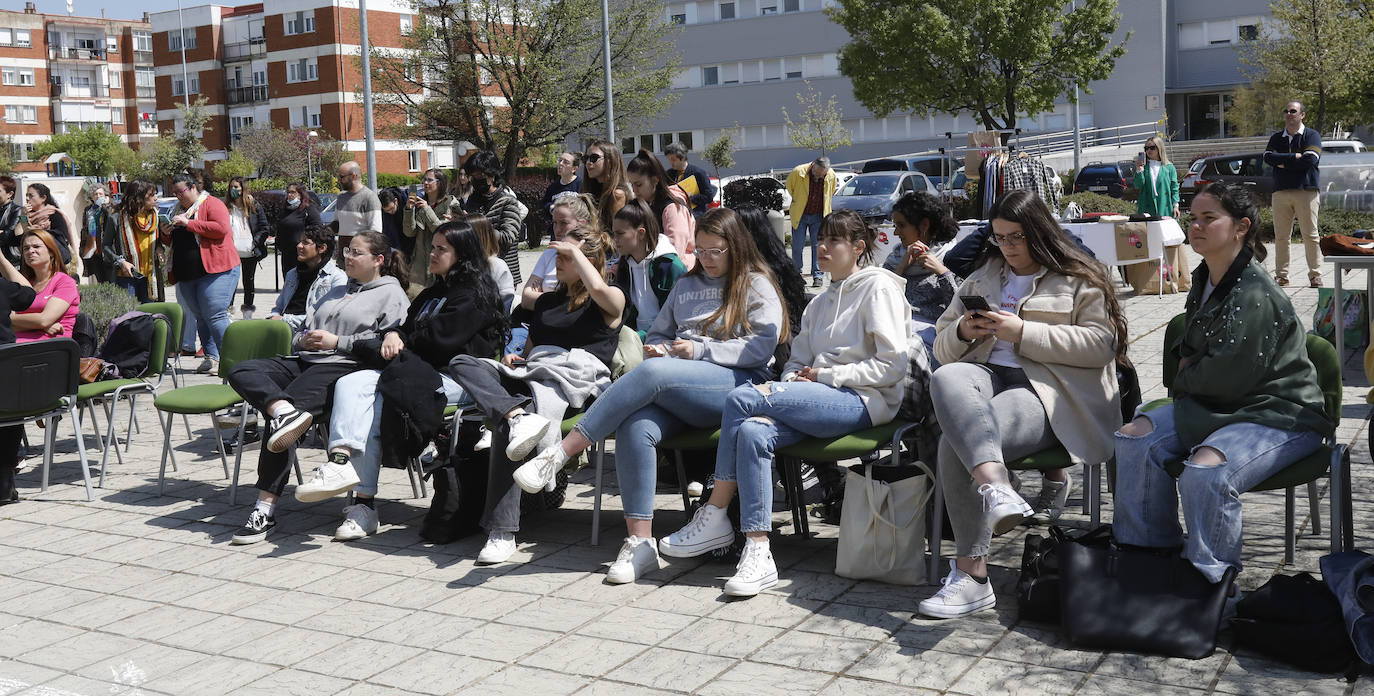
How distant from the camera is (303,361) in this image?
6.66m

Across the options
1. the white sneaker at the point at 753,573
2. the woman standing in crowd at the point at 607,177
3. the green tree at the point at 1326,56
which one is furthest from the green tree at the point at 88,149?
the white sneaker at the point at 753,573

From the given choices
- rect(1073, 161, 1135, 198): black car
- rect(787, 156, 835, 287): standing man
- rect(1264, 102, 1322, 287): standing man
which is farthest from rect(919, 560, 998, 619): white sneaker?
rect(1073, 161, 1135, 198): black car

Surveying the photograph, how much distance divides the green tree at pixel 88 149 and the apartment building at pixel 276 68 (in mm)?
4005

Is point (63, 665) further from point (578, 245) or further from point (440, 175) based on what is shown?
point (440, 175)

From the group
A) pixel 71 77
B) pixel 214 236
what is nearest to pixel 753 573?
pixel 214 236

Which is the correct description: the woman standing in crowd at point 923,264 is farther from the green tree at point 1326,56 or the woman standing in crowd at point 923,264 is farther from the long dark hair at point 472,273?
the green tree at point 1326,56

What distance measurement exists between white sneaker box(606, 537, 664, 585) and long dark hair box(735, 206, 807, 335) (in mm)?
1392

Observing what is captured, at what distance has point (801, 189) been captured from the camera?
16875 mm

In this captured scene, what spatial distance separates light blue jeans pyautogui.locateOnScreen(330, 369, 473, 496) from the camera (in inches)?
233

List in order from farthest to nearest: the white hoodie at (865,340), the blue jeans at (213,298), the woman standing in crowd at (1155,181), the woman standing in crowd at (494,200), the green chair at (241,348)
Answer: the woman standing in crowd at (1155,181), the blue jeans at (213,298), the woman standing in crowd at (494,200), the green chair at (241,348), the white hoodie at (865,340)

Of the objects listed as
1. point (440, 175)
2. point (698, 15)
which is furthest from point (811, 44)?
point (440, 175)

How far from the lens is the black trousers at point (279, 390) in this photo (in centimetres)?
616

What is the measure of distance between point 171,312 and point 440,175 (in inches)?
127

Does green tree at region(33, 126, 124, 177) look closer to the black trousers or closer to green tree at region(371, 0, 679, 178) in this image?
green tree at region(371, 0, 679, 178)
